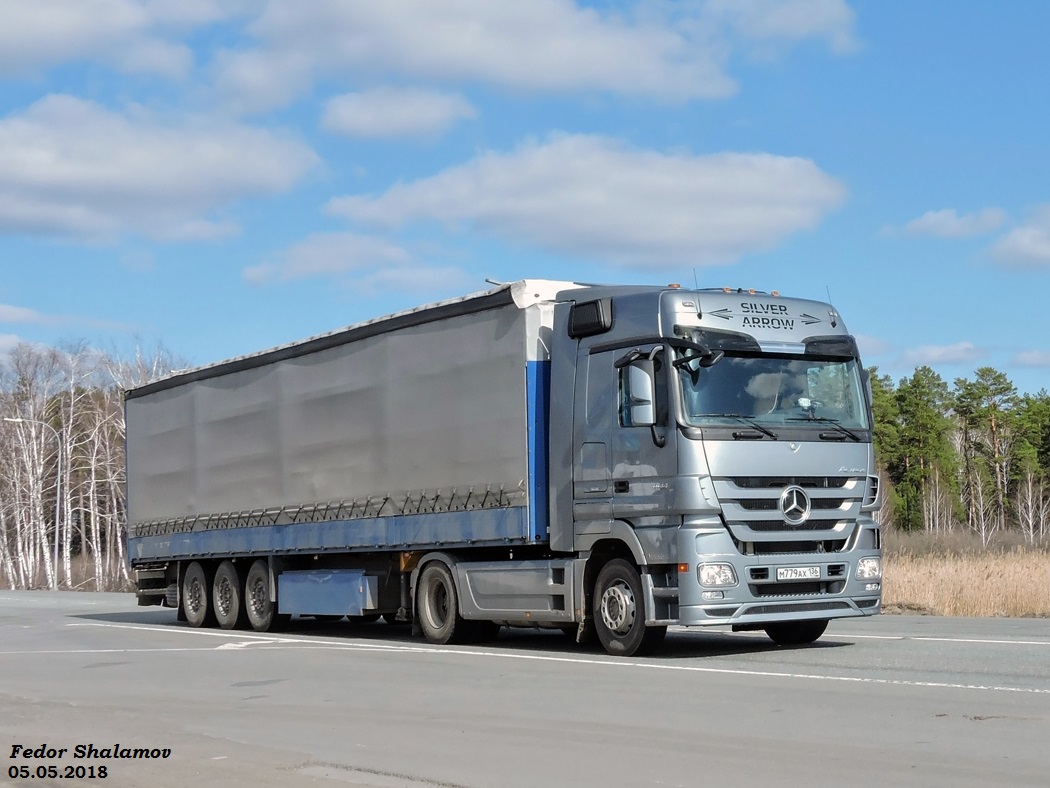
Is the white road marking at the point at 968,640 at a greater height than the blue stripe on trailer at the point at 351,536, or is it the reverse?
the blue stripe on trailer at the point at 351,536

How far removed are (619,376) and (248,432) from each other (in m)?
8.71

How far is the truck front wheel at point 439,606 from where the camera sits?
15.9 m

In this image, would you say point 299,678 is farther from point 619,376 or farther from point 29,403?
point 29,403

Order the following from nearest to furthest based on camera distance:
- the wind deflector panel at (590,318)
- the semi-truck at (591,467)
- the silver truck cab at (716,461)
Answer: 1. the silver truck cab at (716,461)
2. the semi-truck at (591,467)
3. the wind deflector panel at (590,318)

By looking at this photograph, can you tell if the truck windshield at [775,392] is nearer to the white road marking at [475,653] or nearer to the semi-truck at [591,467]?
the semi-truck at [591,467]

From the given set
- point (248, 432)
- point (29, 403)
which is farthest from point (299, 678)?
point (29, 403)

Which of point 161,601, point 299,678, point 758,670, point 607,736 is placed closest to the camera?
point 607,736

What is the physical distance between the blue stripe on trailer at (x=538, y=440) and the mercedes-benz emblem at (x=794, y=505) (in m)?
2.64

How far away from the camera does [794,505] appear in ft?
43.3

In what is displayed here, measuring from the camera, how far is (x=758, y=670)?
11.9 meters

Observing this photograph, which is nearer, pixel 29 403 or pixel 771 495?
pixel 771 495

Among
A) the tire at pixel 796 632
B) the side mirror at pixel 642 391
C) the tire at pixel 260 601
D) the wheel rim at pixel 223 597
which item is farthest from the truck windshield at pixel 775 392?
the wheel rim at pixel 223 597

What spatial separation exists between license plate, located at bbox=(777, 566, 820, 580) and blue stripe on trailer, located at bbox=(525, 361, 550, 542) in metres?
2.64

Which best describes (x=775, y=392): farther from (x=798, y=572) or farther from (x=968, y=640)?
(x=968, y=640)
